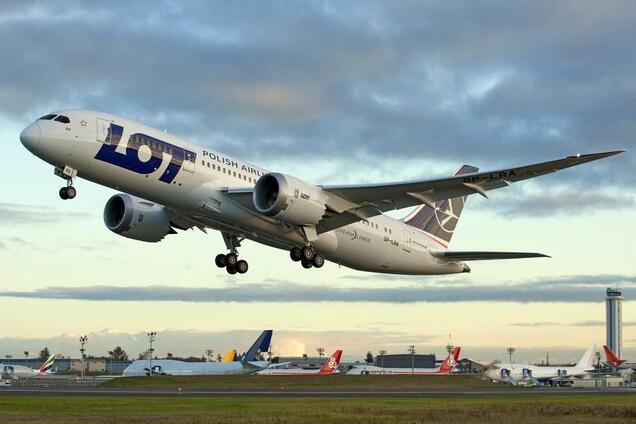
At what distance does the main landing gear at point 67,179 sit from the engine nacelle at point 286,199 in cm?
856

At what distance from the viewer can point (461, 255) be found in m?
54.7

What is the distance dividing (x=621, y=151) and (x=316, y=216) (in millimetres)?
15696

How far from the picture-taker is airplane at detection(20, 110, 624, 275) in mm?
39906

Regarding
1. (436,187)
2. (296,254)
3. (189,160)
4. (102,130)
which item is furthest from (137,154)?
(436,187)

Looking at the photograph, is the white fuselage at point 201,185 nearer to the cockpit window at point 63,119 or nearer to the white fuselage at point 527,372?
the cockpit window at point 63,119

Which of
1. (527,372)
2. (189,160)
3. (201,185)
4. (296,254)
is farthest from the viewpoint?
(527,372)

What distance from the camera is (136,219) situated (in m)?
49.7

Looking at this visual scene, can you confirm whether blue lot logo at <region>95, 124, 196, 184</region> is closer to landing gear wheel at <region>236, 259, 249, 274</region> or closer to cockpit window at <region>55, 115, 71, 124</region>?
cockpit window at <region>55, 115, 71, 124</region>

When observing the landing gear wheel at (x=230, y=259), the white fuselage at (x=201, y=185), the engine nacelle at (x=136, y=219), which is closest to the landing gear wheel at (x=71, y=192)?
the white fuselage at (x=201, y=185)

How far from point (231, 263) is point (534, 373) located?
222 ft

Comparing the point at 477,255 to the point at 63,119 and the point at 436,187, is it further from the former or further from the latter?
the point at 63,119

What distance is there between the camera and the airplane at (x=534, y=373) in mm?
100125

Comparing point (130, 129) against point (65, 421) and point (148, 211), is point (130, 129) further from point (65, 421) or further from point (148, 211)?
point (65, 421)

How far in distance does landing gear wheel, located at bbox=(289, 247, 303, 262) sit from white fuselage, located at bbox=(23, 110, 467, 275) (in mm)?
386
